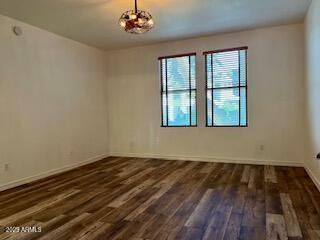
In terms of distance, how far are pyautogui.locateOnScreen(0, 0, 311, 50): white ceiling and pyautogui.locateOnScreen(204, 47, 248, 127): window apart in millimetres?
547

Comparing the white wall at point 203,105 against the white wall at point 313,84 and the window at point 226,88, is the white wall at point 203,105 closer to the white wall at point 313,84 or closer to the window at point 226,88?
the window at point 226,88

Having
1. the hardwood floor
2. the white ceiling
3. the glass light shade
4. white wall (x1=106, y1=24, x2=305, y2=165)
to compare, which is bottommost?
the hardwood floor

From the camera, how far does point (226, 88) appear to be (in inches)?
202

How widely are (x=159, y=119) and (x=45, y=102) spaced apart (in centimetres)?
250

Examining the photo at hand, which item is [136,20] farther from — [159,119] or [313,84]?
[159,119]

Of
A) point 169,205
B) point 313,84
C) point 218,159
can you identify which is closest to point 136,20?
point 169,205

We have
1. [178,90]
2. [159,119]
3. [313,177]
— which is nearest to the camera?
[313,177]

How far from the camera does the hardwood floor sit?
2309 mm

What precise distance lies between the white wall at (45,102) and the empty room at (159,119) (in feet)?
0.08

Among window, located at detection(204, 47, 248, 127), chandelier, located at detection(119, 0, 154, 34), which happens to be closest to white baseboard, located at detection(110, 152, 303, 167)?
window, located at detection(204, 47, 248, 127)

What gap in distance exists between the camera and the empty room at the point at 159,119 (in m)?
2.68

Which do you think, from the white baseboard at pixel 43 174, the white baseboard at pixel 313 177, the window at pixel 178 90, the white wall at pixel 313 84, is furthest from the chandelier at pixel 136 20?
the white baseboard at pixel 313 177

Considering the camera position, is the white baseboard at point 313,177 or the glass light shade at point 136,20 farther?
the white baseboard at point 313,177

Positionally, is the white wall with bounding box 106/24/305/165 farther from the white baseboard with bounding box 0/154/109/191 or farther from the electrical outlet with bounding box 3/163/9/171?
the electrical outlet with bounding box 3/163/9/171
